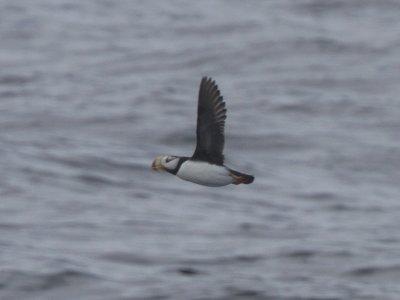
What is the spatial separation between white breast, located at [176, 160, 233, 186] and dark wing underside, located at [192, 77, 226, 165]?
0.61ft

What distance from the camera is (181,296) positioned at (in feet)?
53.8

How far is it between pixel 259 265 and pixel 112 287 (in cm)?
249

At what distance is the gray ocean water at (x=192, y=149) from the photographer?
18141 millimetres

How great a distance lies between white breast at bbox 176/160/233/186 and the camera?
35.2ft

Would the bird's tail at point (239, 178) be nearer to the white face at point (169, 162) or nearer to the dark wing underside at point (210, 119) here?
the dark wing underside at point (210, 119)

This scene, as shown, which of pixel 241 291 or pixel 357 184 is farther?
pixel 357 184

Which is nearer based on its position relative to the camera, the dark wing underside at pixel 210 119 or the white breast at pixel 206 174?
the white breast at pixel 206 174

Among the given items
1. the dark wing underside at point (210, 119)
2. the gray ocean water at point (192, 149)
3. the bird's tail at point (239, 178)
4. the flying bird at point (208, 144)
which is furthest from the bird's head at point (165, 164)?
the gray ocean water at point (192, 149)

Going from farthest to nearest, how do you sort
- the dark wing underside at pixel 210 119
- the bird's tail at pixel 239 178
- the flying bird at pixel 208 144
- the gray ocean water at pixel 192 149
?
the gray ocean water at pixel 192 149
the dark wing underside at pixel 210 119
the flying bird at pixel 208 144
the bird's tail at pixel 239 178

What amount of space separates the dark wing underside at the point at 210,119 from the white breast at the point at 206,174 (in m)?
0.19

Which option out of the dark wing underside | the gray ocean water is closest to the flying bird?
the dark wing underside

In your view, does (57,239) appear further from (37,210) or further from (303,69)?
(303,69)

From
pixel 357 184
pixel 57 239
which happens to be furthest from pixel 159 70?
pixel 57 239

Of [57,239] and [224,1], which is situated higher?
[224,1]
